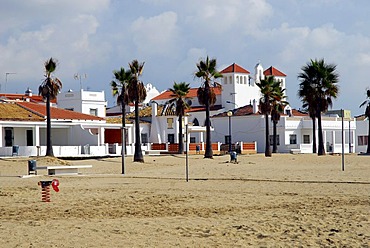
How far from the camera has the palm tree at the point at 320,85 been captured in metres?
59.8

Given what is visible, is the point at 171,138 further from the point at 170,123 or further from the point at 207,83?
the point at 207,83

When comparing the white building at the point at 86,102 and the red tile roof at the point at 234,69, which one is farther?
the red tile roof at the point at 234,69

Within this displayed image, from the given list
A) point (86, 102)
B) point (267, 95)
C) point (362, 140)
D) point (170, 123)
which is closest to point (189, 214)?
point (267, 95)

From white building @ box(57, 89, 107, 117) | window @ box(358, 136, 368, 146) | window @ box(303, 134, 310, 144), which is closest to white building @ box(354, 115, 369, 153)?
window @ box(358, 136, 368, 146)

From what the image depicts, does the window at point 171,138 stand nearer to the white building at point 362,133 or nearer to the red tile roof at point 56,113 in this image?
the red tile roof at point 56,113

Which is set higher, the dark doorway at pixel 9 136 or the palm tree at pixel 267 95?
the palm tree at pixel 267 95

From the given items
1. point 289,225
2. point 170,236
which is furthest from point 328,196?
point 170,236

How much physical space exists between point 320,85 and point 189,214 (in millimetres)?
45200

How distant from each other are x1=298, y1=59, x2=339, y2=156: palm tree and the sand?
32.3m

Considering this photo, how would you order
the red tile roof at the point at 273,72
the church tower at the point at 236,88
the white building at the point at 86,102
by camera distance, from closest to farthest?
1. the white building at the point at 86,102
2. the church tower at the point at 236,88
3. the red tile roof at the point at 273,72

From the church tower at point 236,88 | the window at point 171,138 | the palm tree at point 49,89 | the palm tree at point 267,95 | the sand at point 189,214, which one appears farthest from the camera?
the church tower at point 236,88

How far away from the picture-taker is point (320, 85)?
2376 inches

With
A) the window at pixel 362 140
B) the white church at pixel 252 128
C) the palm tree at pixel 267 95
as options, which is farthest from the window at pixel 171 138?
the window at pixel 362 140

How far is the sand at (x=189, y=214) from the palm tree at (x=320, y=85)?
1272 inches
